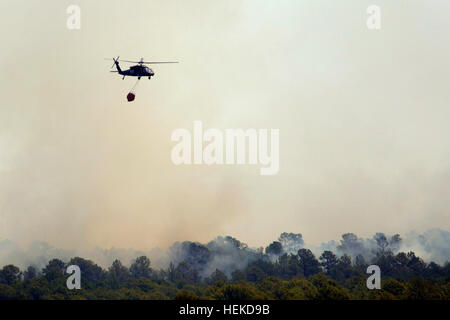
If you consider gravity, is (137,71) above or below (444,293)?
above

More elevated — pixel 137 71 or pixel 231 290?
pixel 137 71

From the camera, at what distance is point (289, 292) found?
198 m

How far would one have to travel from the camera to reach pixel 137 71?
143 meters

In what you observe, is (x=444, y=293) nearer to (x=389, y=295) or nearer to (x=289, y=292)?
(x=389, y=295)
